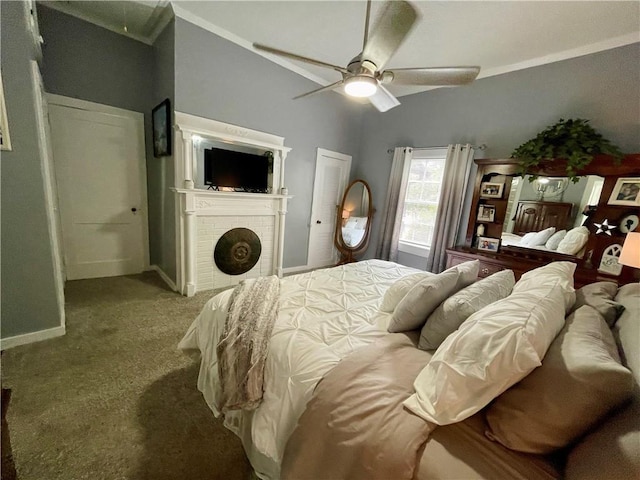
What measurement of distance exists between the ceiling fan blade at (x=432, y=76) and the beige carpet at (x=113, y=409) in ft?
8.09

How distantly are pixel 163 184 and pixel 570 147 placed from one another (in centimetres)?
430

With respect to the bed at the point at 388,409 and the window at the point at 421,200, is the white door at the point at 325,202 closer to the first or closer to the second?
the window at the point at 421,200

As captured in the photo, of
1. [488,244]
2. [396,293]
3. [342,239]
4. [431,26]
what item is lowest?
[342,239]

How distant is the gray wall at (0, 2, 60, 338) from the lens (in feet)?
5.22

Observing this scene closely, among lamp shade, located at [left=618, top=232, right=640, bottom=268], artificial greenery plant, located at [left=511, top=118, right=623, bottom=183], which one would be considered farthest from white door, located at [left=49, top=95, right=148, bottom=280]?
lamp shade, located at [left=618, top=232, right=640, bottom=268]

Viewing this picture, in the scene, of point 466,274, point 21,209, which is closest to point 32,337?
point 21,209

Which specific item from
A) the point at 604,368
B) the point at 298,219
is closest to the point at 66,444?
the point at 604,368

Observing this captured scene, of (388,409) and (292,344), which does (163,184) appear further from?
(388,409)

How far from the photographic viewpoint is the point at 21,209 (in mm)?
1738

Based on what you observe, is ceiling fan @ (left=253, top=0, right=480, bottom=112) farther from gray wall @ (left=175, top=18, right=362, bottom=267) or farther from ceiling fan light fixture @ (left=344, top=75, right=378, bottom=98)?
gray wall @ (left=175, top=18, right=362, bottom=267)

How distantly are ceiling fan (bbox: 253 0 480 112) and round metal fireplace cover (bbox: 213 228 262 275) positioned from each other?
2.06 meters

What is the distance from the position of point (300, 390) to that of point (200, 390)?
0.89 m

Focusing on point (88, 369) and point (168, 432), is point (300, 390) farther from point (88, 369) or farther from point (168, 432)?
point (88, 369)

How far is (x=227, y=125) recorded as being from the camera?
291 cm
